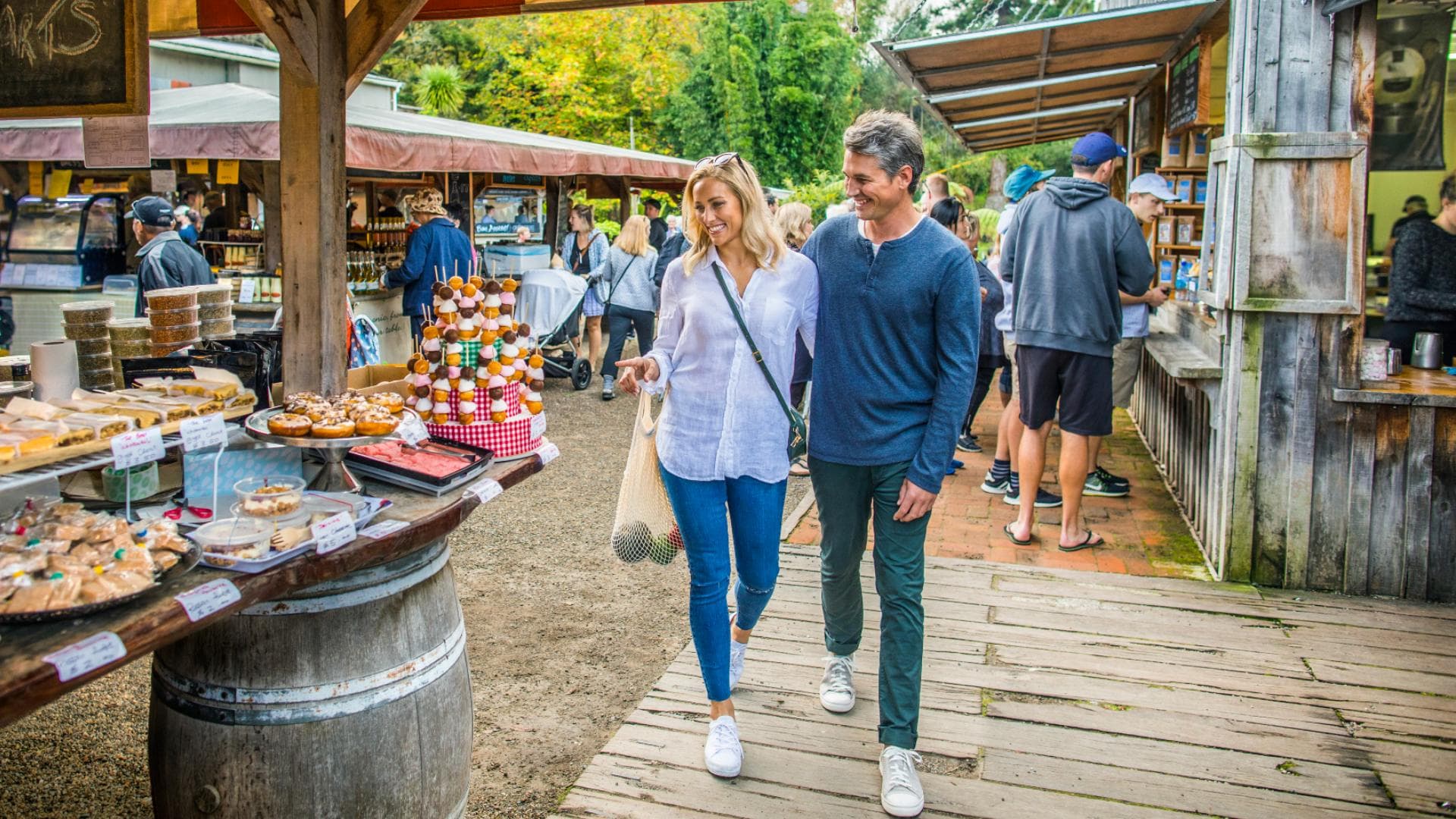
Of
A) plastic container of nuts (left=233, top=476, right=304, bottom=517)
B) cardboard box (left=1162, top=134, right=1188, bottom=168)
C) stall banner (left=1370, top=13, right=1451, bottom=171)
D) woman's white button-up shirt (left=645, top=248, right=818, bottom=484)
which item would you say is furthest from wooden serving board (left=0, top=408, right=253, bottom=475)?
cardboard box (left=1162, top=134, right=1188, bottom=168)

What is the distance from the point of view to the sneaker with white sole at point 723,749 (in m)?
3.22

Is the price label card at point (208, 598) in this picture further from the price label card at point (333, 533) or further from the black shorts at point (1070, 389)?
the black shorts at point (1070, 389)

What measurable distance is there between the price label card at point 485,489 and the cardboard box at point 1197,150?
7.39m

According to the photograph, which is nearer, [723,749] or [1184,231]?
[723,749]

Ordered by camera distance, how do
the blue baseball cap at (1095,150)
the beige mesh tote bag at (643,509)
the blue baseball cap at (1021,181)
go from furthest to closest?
1. the blue baseball cap at (1021,181)
2. the blue baseball cap at (1095,150)
3. the beige mesh tote bag at (643,509)

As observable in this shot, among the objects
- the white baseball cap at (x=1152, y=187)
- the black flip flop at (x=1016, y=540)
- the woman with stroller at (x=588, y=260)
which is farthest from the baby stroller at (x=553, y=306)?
the black flip flop at (x=1016, y=540)

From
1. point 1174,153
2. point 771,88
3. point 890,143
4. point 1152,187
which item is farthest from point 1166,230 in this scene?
point 771,88

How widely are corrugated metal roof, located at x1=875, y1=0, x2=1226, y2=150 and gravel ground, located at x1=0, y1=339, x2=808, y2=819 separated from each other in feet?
10.4

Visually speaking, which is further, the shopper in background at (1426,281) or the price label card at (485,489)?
the shopper in background at (1426,281)

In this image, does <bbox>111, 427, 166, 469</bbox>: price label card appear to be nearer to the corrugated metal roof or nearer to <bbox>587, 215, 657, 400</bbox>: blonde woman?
the corrugated metal roof

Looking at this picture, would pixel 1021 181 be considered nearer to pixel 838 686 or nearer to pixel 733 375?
pixel 838 686

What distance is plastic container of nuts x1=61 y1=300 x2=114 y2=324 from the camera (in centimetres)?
416

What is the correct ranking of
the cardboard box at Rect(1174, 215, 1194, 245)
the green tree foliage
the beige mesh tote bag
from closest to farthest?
the beige mesh tote bag < the cardboard box at Rect(1174, 215, 1194, 245) < the green tree foliage

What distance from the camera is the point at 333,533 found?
240 centimetres
